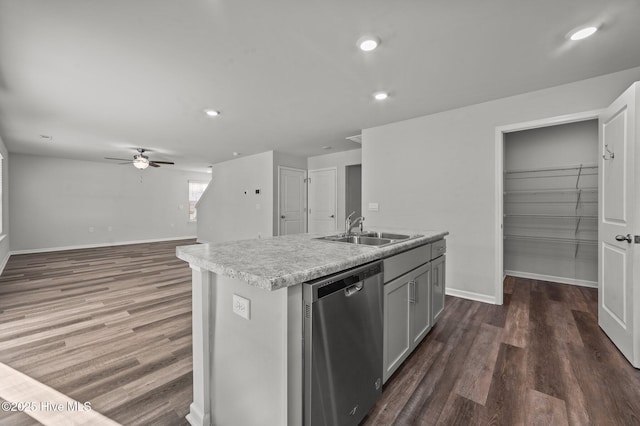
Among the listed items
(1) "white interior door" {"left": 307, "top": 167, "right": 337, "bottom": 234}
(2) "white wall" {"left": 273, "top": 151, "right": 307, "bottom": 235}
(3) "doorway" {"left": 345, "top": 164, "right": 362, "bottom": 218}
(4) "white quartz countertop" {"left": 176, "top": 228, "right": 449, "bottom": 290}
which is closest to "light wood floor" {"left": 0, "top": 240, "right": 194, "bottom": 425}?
(4) "white quartz countertop" {"left": 176, "top": 228, "right": 449, "bottom": 290}

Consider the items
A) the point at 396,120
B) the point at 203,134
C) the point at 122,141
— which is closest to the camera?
the point at 396,120

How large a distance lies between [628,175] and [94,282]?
6332mm

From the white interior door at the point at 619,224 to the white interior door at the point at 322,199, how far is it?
438 cm

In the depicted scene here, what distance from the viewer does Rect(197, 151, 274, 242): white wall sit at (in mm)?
6199

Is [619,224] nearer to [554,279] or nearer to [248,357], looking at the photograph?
[554,279]

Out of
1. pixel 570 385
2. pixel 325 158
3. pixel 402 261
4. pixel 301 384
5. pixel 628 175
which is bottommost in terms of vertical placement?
pixel 570 385

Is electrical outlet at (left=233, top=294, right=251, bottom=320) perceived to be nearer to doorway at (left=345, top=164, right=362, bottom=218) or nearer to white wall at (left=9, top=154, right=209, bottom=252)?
doorway at (left=345, top=164, right=362, bottom=218)

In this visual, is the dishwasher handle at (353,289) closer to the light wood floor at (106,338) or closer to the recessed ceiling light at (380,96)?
the light wood floor at (106,338)

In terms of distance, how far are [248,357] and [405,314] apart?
113 cm

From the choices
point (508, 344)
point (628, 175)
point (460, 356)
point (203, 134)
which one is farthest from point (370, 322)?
point (203, 134)

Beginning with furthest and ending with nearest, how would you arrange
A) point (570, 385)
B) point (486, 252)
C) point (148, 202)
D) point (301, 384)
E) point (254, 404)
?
point (148, 202) → point (486, 252) → point (570, 385) → point (254, 404) → point (301, 384)

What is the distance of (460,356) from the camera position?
81.1 inches

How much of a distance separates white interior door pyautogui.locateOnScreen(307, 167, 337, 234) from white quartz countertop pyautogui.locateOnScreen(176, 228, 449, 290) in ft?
14.4

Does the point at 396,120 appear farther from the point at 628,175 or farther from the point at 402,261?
the point at 402,261
